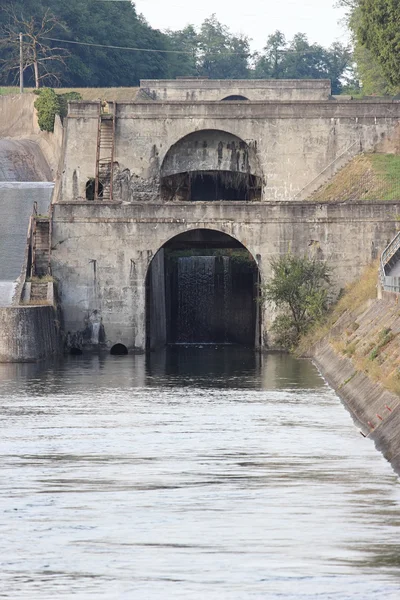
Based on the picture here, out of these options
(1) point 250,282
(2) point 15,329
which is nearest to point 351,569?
(2) point 15,329

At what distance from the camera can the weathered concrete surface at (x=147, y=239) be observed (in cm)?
6138

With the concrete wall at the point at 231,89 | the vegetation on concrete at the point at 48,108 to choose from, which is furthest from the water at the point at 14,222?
the concrete wall at the point at 231,89

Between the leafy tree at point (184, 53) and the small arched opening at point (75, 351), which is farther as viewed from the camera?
the leafy tree at point (184, 53)

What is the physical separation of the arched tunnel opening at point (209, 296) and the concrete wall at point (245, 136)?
4.16 m

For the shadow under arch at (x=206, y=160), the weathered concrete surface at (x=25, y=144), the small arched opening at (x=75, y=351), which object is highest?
the weathered concrete surface at (x=25, y=144)

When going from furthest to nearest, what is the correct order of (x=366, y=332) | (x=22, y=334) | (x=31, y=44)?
1. (x=31, y=44)
2. (x=22, y=334)
3. (x=366, y=332)

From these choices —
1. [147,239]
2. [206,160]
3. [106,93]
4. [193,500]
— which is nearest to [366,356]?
[193,500]

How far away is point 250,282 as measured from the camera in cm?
7756

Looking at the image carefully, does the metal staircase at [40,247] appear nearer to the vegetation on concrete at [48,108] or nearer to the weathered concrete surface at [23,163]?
the weathered concrete surface at [23,163]

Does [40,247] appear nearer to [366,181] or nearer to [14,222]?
[14,222]

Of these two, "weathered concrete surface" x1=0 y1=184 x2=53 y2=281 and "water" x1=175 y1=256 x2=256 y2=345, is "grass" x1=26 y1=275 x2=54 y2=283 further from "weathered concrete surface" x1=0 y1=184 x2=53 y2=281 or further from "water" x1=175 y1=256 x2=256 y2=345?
"water" x1=175 y1=256 x2=256 y2=345

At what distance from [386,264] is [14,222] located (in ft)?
86.4

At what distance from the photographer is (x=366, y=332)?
152 feet

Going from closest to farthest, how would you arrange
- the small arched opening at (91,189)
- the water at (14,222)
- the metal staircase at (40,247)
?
the metal staircase at (40,247), the water at (14,222), the small arched opening at (91,189)
